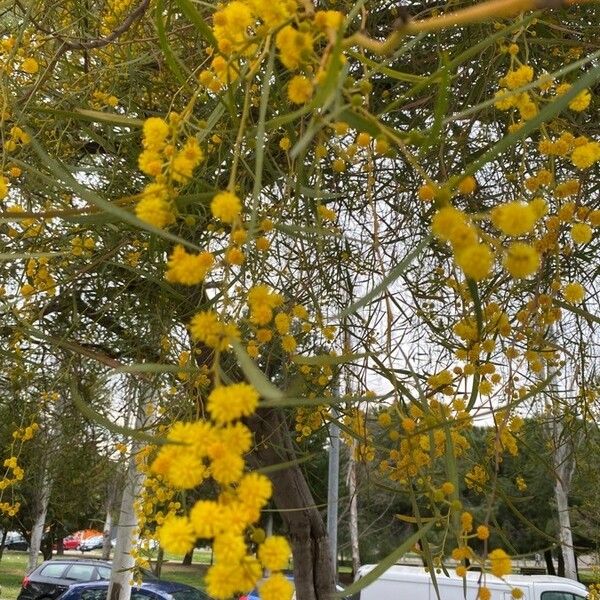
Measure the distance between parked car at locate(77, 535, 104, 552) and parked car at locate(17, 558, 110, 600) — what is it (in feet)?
31.9

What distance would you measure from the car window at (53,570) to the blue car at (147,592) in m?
1.05

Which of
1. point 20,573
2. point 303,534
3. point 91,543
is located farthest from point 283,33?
point 91,543

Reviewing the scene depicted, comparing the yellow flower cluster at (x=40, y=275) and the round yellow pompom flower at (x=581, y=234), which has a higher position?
the yellow flower cluster at (x=40, y=275)

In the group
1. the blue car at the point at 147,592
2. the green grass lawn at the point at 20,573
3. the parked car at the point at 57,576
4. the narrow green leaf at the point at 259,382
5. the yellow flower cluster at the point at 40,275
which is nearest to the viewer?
the narrow green leaf at the point at 259,382

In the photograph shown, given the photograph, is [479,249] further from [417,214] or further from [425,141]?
[417,214]

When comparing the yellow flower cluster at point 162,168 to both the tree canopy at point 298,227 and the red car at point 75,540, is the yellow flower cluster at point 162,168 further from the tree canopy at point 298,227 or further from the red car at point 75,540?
the red car at point 75,540

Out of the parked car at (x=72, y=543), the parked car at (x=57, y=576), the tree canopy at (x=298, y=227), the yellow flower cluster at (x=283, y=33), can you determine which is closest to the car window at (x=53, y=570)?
the parked car at (x=57, y=576)

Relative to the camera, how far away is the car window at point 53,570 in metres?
6.64

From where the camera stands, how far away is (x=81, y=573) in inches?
264

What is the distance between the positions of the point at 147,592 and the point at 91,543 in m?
13.3

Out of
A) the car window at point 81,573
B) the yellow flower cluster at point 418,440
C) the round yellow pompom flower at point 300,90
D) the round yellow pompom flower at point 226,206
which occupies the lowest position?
the car window at point 81,573

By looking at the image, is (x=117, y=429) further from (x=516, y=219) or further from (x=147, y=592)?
(x=147, y=592)

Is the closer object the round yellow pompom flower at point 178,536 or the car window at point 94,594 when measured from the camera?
the round yellow pompom flower at point 178,536

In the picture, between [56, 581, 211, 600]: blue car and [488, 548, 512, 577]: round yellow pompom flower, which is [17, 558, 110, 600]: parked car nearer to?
[56, 581, 211, 600]: blue car
